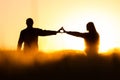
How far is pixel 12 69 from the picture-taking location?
30.3 m

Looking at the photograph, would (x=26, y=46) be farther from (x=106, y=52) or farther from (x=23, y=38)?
(x=106, y=52)

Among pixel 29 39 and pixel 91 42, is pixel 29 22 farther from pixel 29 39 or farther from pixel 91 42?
pixel 91 42

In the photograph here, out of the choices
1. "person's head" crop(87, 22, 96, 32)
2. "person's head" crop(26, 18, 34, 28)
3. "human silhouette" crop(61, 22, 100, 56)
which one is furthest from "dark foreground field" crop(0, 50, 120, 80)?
"person's head" crop(26, 18, 34, 28)

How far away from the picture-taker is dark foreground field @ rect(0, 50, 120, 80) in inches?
1160

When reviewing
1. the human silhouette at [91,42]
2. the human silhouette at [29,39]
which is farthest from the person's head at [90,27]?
the human silhouette at [29,39]

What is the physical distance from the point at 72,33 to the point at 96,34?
51.7 inches

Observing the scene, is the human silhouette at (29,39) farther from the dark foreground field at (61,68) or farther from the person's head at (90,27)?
the person's head at (90,27)

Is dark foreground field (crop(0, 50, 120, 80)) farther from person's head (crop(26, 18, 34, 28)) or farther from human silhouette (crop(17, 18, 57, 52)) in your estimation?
person's head (crop(26, 18, 34, 28))

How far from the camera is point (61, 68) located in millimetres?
30359

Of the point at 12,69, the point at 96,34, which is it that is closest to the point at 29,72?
the point at 12,69

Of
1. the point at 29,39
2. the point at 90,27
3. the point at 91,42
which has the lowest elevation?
the point at 91,42

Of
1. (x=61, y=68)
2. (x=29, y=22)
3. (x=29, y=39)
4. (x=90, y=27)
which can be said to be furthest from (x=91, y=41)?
(x=29, y=22)

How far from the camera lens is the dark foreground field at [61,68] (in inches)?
1160

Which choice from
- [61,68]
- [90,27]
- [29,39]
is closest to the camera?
[90,27]
